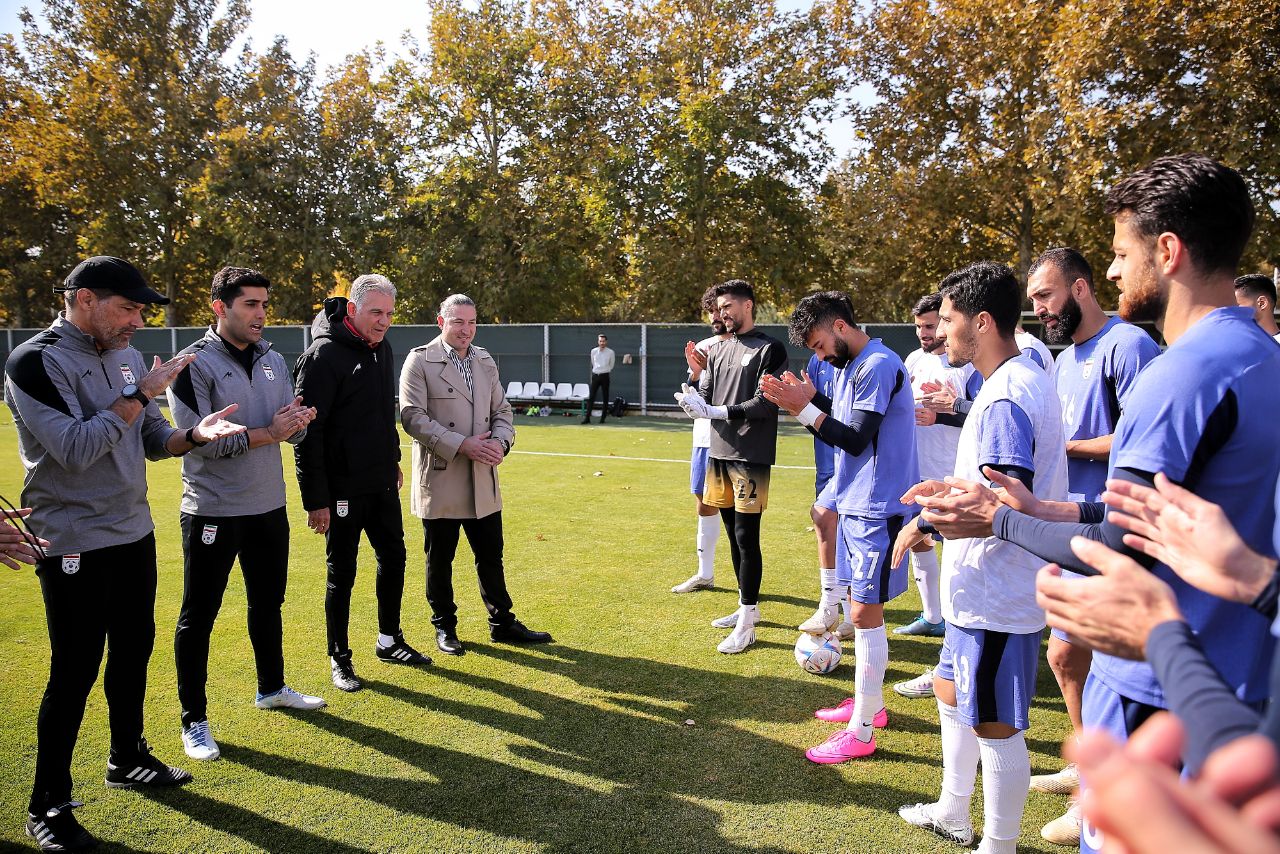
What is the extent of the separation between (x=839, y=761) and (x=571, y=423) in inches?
662

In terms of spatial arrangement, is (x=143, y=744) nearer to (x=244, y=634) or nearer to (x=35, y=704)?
(x=35, y=704)

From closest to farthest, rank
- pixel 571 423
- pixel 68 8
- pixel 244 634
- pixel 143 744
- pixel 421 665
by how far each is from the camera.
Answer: pixel 143 744 → pixel 421 665 → pixel 244 634 → pixel 571 423 → pixel 68 8

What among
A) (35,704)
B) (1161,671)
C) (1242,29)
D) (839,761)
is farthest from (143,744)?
(1242,29)

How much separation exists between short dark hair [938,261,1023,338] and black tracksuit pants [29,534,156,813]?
3822 mm

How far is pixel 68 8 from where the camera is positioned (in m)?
36.1

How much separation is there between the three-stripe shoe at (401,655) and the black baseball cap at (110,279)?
2.68 meters

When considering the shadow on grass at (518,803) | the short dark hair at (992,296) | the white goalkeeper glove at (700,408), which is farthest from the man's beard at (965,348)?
the white goalkeeper glove at (700,408)

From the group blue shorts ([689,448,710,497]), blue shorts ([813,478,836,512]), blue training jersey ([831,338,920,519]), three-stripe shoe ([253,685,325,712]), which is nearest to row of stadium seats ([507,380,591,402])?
blue shorts ([689,448,710,497])

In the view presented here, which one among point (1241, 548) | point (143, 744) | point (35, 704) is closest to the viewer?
point (1241, 548)

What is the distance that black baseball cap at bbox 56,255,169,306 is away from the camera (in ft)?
11.8

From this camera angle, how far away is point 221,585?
4301 millimetres

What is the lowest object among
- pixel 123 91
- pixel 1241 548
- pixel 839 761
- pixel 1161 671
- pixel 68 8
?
pixel 839 761

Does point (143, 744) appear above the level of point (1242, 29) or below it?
below

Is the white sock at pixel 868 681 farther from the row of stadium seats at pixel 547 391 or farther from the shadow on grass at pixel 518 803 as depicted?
the row of stadium seats at pixel 547 391
